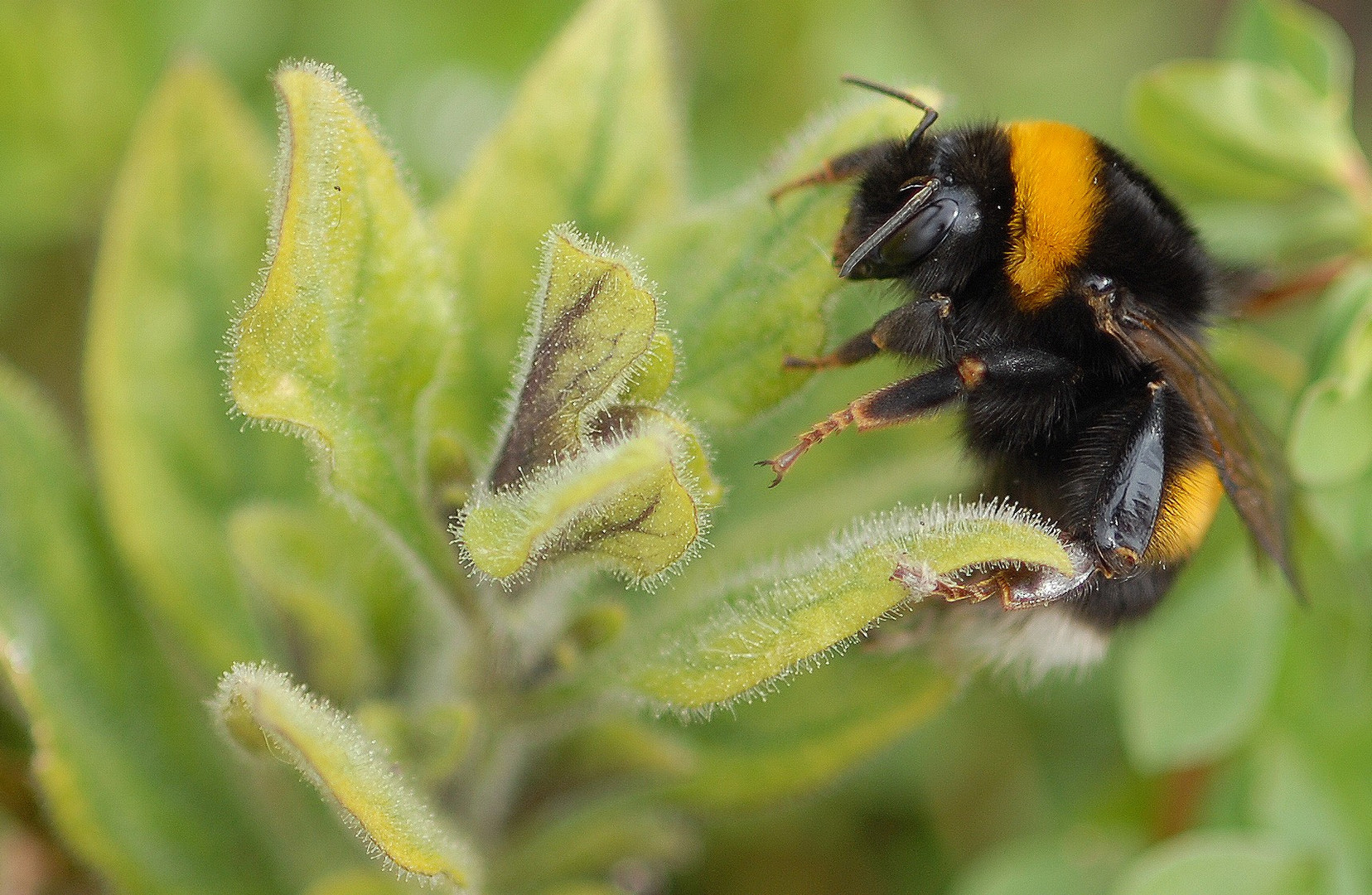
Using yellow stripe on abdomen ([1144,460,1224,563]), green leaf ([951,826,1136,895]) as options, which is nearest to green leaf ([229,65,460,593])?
yellow stripe on abdomen ([1144,460,1224,563])

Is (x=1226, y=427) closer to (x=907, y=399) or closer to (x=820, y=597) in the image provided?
(x=907, y=399)

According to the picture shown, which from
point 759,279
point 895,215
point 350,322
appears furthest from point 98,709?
point 895,215

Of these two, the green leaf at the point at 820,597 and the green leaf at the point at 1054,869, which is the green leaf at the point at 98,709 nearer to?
the green leaf at the point at 820,597

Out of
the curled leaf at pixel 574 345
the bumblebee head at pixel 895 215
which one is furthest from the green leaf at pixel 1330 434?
the curled leaf at pixel 574 345

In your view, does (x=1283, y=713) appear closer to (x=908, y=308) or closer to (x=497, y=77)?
(x=908, y=308)

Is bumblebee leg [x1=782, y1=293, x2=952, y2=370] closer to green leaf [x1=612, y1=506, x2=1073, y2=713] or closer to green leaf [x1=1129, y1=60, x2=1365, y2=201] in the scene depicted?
green leaf [x1=612, y1=506, x2=1073, y2=713]

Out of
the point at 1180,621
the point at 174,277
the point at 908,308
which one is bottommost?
the point at 1180,621

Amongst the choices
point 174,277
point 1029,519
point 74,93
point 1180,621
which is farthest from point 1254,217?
point 74,93
